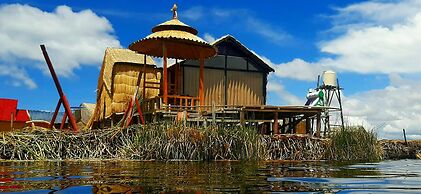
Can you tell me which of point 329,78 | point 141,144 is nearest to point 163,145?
point 141,144

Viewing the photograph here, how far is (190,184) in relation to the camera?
5.49m

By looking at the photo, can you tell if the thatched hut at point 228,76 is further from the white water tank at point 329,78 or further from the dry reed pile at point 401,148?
the dry reed pile at point 401,148

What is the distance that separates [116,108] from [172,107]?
292 inches

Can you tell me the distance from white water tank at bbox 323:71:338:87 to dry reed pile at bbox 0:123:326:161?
17505 millimetres

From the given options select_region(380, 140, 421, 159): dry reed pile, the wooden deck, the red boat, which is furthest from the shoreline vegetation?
the red boat

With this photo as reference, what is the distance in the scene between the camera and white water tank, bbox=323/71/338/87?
105 ft

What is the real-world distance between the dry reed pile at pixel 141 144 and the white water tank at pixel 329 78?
57.4ft

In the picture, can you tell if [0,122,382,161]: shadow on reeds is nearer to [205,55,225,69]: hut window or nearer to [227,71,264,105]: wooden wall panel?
[227,71,264,105]: wooden wall panel

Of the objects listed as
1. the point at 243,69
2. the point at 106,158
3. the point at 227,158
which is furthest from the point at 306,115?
the point at 106,158

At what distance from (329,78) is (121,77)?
15.2m

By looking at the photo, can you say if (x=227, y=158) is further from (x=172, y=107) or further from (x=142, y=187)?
(x=142, y=187)

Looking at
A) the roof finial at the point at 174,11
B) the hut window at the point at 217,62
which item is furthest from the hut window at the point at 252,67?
the roof finial at the point at 174,11

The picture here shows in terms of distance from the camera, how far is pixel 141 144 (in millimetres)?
14398

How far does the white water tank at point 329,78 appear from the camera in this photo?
32156 millimetres
